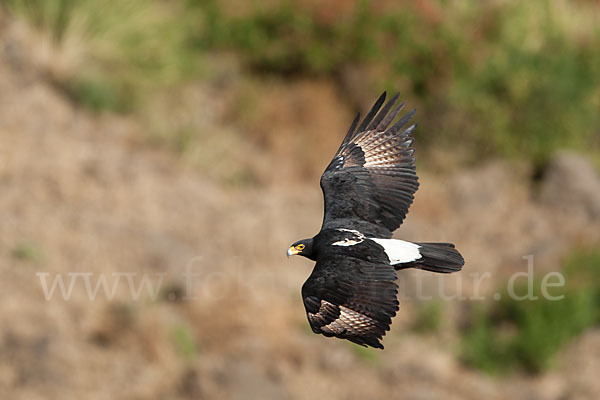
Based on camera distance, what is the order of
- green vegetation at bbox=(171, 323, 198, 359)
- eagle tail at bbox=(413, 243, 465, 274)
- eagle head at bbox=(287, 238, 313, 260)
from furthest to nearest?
1. green vegetation at bbox=(171, 323, 198, 359)
2. eagle head at bbox=(287, 238, 313, 260)
3. eagle tail at bbox=(413, 243, 465, 274)

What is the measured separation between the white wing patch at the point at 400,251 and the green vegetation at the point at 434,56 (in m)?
11.6

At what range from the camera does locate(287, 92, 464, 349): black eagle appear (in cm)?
606

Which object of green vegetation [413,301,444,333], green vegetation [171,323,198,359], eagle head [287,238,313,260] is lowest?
eagle head [287,238,313,260]

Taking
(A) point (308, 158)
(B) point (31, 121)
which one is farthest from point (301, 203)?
(B) point (31, 121)

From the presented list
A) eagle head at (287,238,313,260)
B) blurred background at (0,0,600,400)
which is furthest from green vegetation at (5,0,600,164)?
eagle head at (287,238,313,260)

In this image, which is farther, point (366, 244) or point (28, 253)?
point (28, 253)

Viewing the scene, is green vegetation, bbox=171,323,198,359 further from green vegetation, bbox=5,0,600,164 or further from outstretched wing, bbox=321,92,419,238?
green vegetation, bbox=5,0,600,164

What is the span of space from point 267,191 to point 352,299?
10.7m

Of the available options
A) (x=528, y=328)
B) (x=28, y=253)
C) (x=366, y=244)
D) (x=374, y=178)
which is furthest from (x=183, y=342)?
(x=366, y=244)

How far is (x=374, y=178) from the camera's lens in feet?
24.5

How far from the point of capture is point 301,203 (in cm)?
1656

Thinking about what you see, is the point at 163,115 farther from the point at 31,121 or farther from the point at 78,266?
the point at 78,266

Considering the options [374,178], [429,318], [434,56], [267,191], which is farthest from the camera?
[434,56]

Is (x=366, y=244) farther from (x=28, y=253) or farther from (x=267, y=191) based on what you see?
(x=267, y=191)
